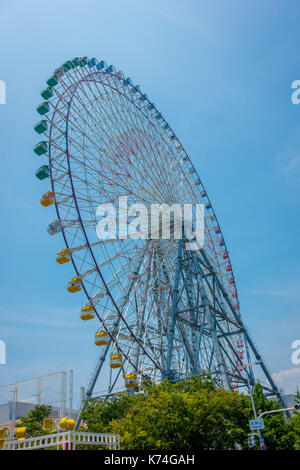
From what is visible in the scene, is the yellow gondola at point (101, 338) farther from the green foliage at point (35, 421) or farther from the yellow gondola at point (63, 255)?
the green foliage at point (35, 421)

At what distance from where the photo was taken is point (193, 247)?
110ft

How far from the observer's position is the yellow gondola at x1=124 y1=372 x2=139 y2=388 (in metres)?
24.7

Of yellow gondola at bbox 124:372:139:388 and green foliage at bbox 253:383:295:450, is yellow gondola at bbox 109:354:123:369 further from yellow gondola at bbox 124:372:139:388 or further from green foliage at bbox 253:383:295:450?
green foliage at bbox 253:383:295:450

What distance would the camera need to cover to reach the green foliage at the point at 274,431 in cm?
2486

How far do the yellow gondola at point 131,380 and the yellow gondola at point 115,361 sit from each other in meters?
0.93

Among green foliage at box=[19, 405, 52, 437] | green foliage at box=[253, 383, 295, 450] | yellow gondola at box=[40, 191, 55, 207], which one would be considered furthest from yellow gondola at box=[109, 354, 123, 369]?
green foliage at box=[19, 405, 52, 437]

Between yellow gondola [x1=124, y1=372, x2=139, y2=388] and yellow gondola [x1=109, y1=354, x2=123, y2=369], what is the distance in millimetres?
928

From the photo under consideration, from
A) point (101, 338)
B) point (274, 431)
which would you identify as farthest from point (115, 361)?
point (274, 431)

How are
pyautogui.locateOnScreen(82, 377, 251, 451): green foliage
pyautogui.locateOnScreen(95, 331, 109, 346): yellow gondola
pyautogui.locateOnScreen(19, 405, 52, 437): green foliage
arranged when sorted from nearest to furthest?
pyautogui.locateOnScreen(82, 377, 251, 451): green foliage, pyautogui.locateOnScreen(95, 331, 109, 346): yellow gondola, pyautogui.locateOnScreen(19, 405, 52, 437): green foliage

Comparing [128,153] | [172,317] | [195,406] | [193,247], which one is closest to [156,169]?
[128,153]

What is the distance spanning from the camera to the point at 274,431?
2553cm

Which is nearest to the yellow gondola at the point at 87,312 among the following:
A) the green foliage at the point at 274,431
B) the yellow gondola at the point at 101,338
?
the yellow gondola at the point at 101,338

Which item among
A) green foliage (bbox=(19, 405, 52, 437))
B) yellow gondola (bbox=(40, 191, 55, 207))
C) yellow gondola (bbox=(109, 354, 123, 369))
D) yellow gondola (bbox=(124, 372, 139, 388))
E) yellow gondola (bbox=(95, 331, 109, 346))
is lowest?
green foliage (bbox=(19, 405, 52, 437))
